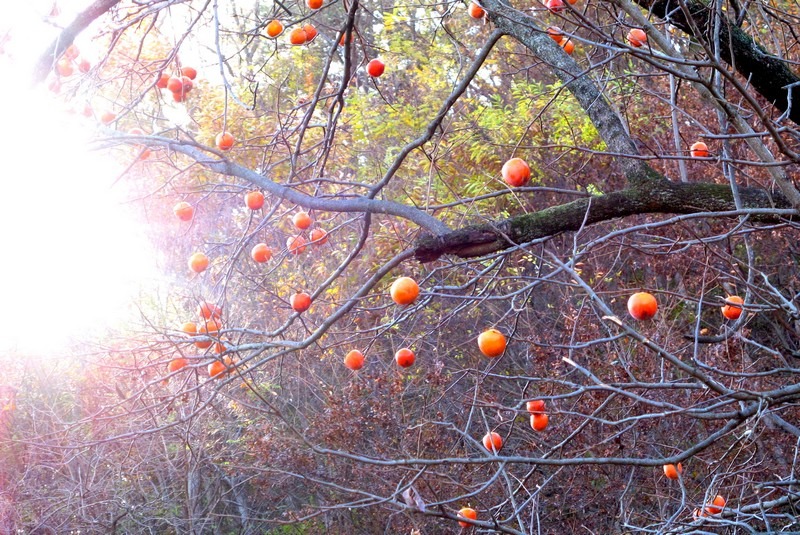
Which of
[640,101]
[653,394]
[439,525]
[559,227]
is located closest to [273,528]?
[439,525]

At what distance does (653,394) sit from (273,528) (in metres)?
4.03

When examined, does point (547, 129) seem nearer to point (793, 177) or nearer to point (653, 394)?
point (793, 177)

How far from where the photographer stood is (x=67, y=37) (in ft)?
7.27

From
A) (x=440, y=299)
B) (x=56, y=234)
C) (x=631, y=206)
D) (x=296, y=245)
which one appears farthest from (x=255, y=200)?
(x=440, y=299)

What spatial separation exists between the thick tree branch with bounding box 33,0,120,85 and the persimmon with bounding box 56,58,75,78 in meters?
0.54

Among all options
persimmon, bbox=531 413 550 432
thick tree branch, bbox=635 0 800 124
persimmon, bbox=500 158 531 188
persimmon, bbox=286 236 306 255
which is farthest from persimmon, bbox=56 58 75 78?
persimmon, bbox=531 413 550 432

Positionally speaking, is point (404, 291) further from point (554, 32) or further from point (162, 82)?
point (162, 82)

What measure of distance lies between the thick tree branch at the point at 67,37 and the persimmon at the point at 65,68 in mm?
538

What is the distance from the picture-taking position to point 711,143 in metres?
5.54

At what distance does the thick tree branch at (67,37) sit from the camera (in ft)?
7.25

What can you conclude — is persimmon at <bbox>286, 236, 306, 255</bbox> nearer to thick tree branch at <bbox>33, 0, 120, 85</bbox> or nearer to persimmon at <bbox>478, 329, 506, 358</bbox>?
persimmon at <bbox>478, 329, 506, 358</bbox>

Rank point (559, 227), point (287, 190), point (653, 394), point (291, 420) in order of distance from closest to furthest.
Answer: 1. point (559, 227)
2. point (287, 190)
3. point (653, 394)
4. point (291, 420)

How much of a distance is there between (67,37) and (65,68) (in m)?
Answer: 0.70

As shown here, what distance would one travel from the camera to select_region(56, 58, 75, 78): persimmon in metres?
2.78
